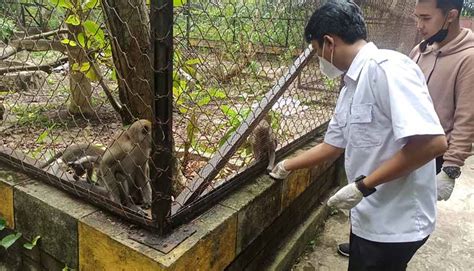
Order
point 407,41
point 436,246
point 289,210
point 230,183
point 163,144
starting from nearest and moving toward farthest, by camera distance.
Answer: point 163,144
point 230,183
point 289,210
point 436,246
point 407,41

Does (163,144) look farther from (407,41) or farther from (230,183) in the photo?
(407,41)

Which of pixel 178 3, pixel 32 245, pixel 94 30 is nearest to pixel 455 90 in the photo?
pixel 178 3

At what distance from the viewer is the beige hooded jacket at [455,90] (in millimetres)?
2301

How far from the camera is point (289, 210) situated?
2.81 meters

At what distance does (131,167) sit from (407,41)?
5.54 metres

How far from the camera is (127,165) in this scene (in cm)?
226

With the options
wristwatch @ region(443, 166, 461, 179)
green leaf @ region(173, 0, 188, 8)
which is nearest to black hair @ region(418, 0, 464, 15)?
wristwatch @ region(443, 166, 461, 179)

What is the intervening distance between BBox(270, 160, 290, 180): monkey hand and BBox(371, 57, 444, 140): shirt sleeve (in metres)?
0.88

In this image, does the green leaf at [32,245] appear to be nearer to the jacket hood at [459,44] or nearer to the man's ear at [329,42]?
the man's ear at [329,42]

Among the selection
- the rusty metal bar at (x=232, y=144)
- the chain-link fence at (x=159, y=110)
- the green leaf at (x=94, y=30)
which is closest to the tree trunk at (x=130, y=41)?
the chain-link fence at (x=159, y=110)

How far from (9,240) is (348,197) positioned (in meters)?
1.77

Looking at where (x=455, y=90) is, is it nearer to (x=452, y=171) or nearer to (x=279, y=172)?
(x=452, y=171)

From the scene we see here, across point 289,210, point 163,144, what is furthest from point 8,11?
point 289,210

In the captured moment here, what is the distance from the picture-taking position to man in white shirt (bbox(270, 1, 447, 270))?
59.5 inches
